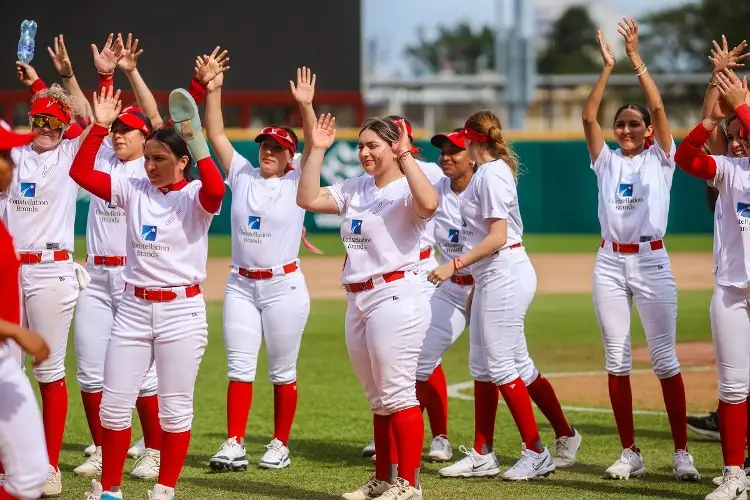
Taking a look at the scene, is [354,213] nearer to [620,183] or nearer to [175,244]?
[175,244]

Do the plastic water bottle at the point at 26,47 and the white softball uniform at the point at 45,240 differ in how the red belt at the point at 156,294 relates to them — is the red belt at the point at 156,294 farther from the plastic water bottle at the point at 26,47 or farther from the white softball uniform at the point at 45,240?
the plastic water bottle at the point at 26,47

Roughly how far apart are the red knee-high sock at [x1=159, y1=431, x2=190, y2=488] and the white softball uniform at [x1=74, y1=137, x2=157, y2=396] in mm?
1126

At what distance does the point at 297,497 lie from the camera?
6234mm

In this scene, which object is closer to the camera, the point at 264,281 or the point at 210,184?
the point at 210,184

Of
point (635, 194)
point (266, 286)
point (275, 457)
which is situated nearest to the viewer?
point (635, 194)

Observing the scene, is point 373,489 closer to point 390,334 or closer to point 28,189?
point 390,334

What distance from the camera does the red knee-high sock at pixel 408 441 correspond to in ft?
19.4

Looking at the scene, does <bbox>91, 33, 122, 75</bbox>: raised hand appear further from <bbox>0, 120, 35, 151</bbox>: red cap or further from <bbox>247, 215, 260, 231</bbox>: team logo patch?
<bbox>0, 120, 35, 151</bbox>: red cap

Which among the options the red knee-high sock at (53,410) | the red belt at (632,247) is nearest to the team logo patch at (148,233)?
the red knee-high sock at (53,410)

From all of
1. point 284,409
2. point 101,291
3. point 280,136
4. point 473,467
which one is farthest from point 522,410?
point 101,291

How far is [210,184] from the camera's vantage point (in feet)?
18.3

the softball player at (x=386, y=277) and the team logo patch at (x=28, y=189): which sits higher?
the team logo patch at (x=28, y=189)

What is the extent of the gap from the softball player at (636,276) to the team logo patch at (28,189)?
3.26 m

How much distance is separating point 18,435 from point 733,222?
375cm
